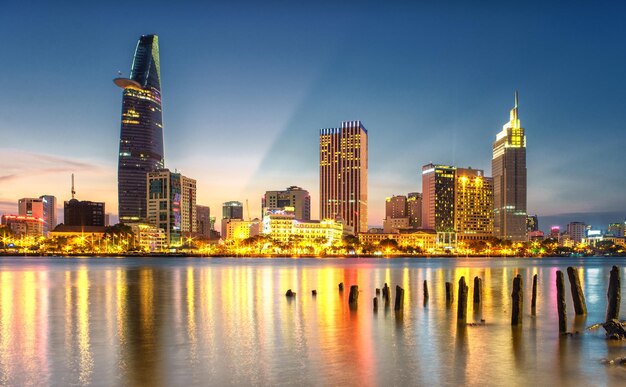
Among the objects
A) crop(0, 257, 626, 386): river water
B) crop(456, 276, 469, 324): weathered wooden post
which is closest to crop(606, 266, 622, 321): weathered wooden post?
crop(0, 257, 626, 386): river water

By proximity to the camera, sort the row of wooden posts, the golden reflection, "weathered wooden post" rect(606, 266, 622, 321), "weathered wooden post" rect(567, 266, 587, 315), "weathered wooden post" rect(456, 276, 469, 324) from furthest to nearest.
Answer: "weathered wooden post" rect(567, 266, 587, 315), "weathered wooden post" rect(456, 276, 469, 324), the row of wooden posts, "weathered wooden post" rect(606, 266, 622, 321), the golden reflection

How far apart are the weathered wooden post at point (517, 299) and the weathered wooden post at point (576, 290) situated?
4609 millimetres

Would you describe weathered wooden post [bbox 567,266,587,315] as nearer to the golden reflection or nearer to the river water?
the river water

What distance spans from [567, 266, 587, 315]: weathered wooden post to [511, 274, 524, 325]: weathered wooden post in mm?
4609

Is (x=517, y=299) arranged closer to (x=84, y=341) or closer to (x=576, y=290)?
(x=576, y=290)

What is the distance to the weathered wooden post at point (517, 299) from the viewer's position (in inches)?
1374

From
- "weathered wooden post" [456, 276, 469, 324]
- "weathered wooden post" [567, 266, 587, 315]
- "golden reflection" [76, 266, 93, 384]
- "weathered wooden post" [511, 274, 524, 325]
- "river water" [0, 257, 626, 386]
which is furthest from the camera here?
"weathered wooden post" [567, 266, 587, 315]

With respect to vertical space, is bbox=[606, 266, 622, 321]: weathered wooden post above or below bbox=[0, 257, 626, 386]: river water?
above

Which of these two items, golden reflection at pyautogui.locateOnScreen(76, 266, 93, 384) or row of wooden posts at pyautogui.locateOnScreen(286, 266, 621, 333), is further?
row of wooden posts at pyautogui.locateOnScreen(286, 266, 621, 333)

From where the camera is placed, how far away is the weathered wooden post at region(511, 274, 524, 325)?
3491 cm

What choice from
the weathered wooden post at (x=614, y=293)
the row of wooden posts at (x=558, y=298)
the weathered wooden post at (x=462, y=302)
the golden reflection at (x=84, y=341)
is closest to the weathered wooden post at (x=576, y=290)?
the row of wooden posts at (x=558, y=298)

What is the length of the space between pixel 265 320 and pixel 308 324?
3.78 m

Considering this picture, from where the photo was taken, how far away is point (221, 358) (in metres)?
26.9

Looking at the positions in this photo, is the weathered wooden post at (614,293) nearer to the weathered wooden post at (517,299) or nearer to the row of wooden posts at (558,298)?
the row of wooden posts at (558,298)
